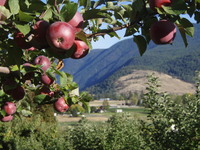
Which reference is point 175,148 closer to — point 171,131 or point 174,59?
point 171,131

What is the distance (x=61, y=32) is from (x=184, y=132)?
4476mm

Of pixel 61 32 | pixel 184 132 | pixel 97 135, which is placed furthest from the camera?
pixel 97 135

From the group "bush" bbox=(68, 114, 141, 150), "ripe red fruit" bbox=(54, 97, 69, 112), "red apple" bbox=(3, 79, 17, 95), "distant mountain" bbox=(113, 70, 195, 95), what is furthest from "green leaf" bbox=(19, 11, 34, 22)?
"distant mountain" bbox=(113, 70, 195, 95)

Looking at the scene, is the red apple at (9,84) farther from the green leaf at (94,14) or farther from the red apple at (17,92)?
the green leaf at (94,14)

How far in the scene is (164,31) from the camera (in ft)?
3.39

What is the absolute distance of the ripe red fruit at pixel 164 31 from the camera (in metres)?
1.04

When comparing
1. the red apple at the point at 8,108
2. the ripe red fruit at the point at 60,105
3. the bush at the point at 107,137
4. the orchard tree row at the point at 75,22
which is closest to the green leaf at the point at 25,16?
the orchard tree row at the point at 75,22

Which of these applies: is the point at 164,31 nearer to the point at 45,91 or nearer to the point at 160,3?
the point at 160,3

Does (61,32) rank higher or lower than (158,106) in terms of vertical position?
higher

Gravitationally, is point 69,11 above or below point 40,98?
above

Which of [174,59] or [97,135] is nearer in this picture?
[97,135]

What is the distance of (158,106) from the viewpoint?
5043mm

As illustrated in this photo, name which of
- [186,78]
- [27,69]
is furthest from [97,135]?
[186,78]

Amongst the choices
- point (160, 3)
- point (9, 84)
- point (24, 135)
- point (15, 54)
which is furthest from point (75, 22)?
point (24, 135)
